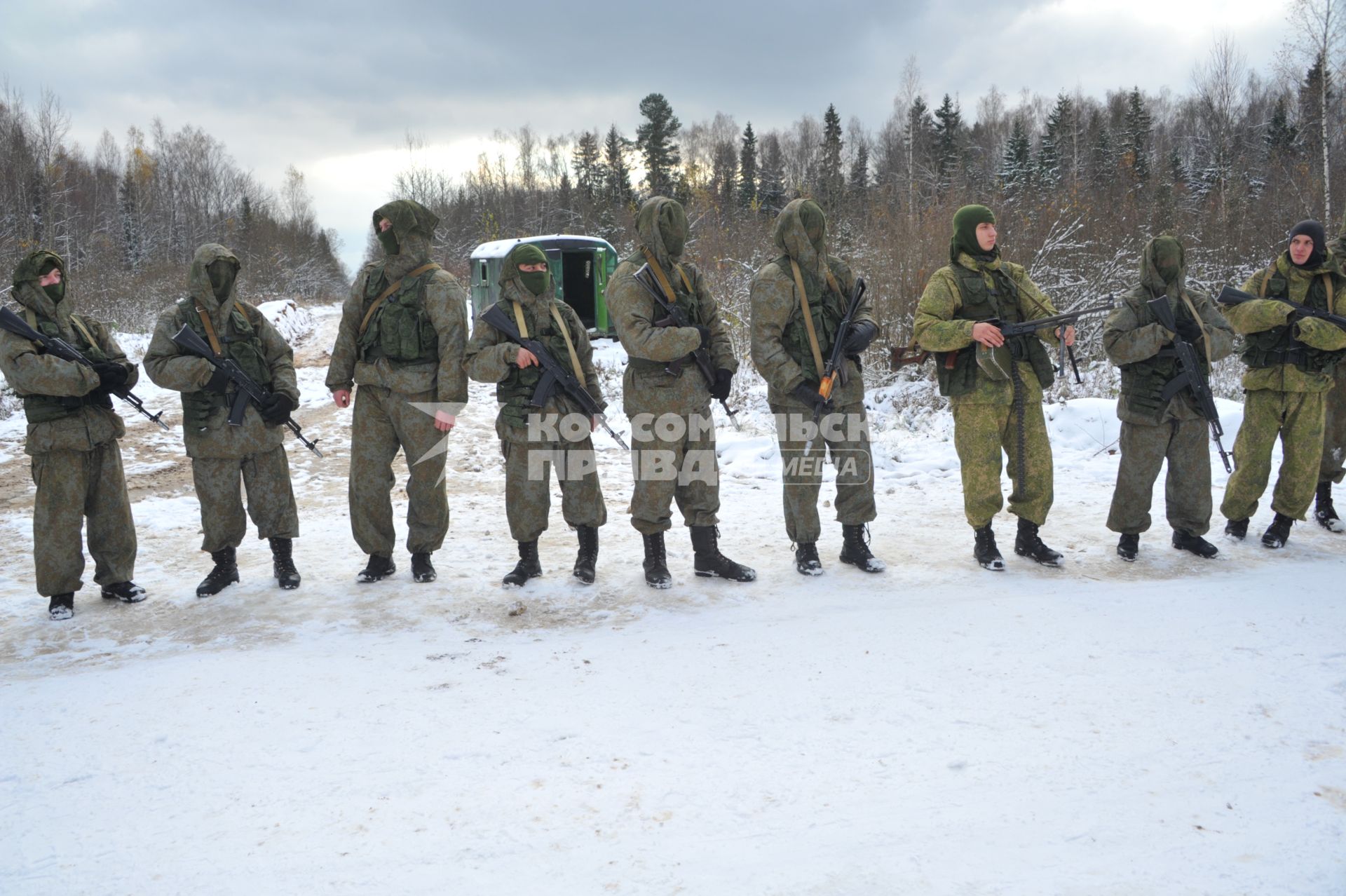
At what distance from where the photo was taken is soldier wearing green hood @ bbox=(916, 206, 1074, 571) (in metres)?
4.84

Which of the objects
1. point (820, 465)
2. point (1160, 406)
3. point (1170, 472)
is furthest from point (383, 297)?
point (1170, 472)

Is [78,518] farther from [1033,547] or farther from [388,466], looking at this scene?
[1033,547]

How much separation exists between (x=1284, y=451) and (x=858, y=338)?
9.22 feet

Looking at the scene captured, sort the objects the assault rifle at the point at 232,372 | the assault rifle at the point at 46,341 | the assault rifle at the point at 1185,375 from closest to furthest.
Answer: the assault rifle at the point at 46,341 < the assault rifle at the point at 232,372 < the assault rifle at the point at 1185,375

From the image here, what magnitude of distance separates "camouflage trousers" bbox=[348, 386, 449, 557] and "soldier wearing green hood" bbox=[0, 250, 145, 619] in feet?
3.87

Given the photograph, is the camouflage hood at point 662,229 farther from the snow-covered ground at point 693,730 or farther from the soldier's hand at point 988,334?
the snow-covered ground at point 693,730

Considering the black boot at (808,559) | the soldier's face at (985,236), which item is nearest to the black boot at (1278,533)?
the soldier's face at (985,236)

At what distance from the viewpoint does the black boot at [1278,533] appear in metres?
5.18

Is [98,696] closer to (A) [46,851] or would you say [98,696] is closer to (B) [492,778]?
(A) [46,851]

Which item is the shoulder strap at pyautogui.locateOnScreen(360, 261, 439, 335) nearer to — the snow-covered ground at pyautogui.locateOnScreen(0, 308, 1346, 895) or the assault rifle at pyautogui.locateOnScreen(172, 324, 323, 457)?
the assault rifle at pyautogui.locateOnScreen(172, 324, 323, 457)

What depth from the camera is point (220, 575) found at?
4684mm

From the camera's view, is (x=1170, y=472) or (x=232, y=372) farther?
(x=1170, y=472)

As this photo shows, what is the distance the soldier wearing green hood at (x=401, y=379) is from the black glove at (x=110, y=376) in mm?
1017

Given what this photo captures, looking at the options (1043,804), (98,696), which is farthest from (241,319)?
(1043,804)
